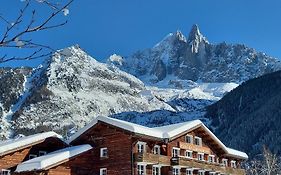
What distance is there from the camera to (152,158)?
38000 millimetres

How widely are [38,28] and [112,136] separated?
35019mm

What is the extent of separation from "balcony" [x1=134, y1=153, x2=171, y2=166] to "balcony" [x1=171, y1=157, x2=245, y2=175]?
745 mm

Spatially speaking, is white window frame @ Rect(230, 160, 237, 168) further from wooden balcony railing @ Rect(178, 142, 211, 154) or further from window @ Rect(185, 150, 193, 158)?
window @ Rect(185, 150, 193, 158)

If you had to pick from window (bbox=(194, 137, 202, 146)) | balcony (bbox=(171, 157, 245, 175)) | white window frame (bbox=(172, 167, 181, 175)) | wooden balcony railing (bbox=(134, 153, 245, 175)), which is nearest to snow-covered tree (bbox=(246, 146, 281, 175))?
balcony (bbox=(171, 157, 245, 175))

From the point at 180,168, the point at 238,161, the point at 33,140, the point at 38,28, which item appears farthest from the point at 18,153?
the point at 38,28

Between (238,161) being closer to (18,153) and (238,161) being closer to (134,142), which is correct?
(134,142)

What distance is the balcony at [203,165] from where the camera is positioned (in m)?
40.2

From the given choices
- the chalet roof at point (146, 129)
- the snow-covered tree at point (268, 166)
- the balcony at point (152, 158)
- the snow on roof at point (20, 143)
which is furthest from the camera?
the snow-covered tree at point (268, 166)

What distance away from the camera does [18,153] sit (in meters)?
36.7

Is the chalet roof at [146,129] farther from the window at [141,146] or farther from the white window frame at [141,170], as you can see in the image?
the white window frame at [141,170]

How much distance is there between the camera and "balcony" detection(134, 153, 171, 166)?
3691 cm

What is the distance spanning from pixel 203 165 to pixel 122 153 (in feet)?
28.7

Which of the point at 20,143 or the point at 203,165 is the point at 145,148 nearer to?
the point at 203,165

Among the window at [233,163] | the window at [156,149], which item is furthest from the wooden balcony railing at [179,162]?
the window at [233,163]
